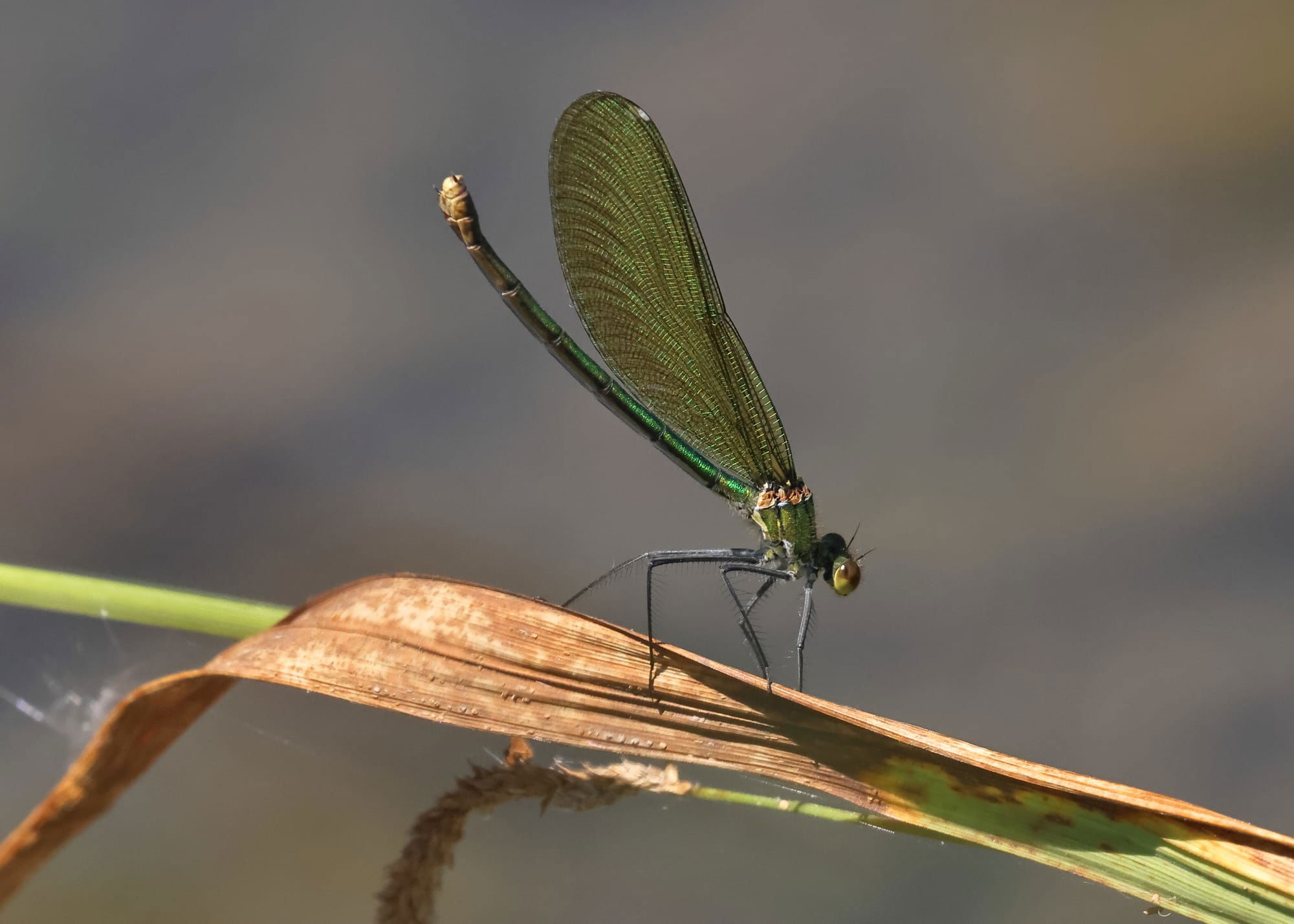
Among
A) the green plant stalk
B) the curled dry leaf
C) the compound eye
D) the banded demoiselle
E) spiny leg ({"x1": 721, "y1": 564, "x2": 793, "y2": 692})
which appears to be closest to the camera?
the curled dry leaf

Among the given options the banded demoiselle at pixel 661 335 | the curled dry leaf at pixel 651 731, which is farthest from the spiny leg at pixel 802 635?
the curled dry leaf at pixel 651 731

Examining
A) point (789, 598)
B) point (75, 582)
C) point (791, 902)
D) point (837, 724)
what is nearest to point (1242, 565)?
point (789, 598)

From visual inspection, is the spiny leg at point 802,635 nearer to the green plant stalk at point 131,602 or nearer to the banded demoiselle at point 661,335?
the banded demoiselle at point 661,335

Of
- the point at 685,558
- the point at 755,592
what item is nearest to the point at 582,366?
the point at 685,558

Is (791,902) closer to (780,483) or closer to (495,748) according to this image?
(780,483)

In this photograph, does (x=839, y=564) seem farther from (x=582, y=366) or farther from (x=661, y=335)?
(x=582, y=366)

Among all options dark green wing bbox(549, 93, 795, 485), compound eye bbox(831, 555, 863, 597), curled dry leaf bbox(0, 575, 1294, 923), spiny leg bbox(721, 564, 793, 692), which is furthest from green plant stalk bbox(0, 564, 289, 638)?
compound eye bbox(831, 555, 863, 597)

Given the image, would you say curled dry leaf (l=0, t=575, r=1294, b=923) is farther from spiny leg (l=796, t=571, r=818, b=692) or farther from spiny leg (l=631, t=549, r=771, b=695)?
spiny leg (l=796, t=571, r=818, b=692)
